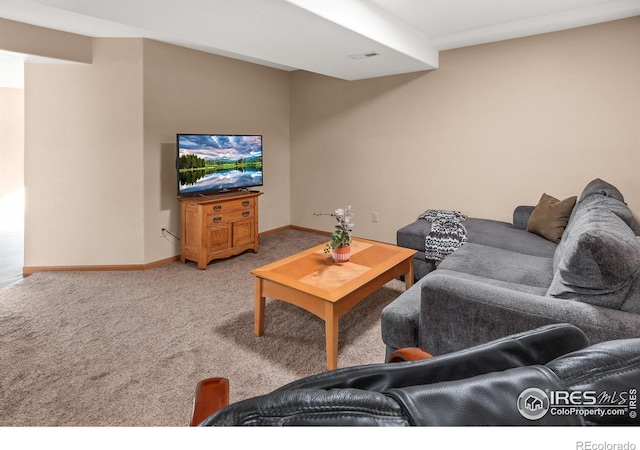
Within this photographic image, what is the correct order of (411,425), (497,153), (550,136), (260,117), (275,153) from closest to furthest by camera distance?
(411,425) → (550,136) → (497,153) → (260,117) → (275,153)

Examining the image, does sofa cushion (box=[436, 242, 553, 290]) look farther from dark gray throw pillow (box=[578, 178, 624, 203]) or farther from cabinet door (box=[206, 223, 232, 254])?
cabinet door (box=[206, 223, 232, 254])

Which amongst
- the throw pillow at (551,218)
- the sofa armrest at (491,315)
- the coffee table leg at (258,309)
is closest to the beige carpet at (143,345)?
the coffee table leg at (258,309)

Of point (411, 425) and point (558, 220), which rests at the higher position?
point (558, 220)

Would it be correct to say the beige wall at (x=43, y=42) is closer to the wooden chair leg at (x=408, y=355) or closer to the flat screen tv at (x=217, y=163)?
the flat screen tv at (x=217, y=163)

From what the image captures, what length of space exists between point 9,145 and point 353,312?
763cm

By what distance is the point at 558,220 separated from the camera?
3254 millimetres

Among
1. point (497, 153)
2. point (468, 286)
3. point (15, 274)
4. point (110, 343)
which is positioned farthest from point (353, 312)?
point (15, 274)

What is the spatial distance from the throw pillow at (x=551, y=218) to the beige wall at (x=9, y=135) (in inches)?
341

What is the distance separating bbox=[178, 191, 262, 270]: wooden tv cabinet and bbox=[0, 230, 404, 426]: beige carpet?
18.3 inches

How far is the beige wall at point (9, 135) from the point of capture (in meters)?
6.83

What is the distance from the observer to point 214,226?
4.23 meters

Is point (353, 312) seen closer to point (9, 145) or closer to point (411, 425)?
point (411, 425)

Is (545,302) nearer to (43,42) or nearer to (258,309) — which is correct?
(258,309)

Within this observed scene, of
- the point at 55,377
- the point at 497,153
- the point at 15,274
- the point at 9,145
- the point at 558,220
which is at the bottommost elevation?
the point at 55,377
